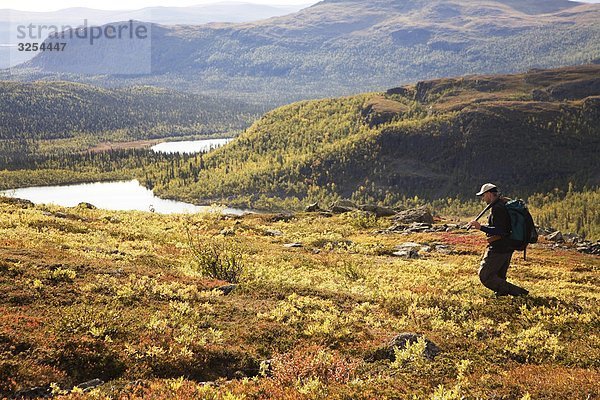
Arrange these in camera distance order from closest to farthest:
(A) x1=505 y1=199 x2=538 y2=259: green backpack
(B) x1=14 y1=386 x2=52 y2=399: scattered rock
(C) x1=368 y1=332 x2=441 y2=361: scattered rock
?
(B) x1=14 y1=386 x2=52 y2=399: scattered rock
(C) x1=368 y1=332 x2=441 y2=361: scattered rock
(A) x1=505 y1=199 x2=538 y2=259: green backpack

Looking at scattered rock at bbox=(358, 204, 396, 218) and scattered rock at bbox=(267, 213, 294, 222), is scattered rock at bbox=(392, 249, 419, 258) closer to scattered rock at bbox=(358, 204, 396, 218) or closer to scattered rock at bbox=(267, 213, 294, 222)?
scattered rock at bbox=(267, 213, 294, 222)

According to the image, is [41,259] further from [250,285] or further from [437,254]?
[437,254]

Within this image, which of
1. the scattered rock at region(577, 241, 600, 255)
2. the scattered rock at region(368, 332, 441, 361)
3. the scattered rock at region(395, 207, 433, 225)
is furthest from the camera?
the scattered rock at region(395, 207, 433, 225)

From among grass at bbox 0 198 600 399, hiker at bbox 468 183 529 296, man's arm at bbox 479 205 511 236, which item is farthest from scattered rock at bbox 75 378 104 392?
man's arm at bbox 479 205 511 236

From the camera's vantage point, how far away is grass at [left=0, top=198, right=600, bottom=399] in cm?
1244

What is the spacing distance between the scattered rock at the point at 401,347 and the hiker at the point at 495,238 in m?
5.47

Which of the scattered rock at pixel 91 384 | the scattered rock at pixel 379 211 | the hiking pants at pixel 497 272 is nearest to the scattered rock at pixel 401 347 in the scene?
the hiking pants at pixel 497 272

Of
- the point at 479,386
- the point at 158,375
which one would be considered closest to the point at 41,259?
the point at 158,375

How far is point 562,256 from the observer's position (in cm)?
4894

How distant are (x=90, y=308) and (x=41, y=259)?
6875 mm

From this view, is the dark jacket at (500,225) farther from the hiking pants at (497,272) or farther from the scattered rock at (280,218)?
the scattered rock at (280,218)

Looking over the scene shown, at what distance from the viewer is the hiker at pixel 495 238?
19312 millimetres

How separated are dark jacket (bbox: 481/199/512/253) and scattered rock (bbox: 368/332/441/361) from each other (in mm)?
5962

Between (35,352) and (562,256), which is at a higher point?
(35,352)
